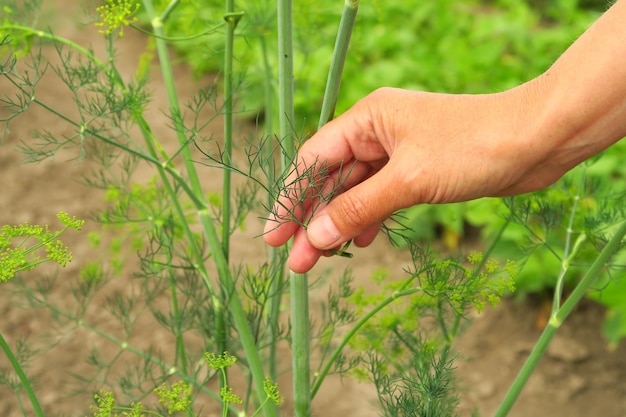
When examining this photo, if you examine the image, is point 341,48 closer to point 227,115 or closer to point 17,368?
point 227,115

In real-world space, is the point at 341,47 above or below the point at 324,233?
above

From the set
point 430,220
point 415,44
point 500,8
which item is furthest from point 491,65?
point 500,8

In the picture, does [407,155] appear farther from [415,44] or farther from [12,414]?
[415,44]

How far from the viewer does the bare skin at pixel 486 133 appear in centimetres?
105

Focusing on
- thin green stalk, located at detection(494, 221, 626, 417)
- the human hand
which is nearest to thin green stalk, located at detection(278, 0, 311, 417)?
the human hand

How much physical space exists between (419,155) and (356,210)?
0.40ft

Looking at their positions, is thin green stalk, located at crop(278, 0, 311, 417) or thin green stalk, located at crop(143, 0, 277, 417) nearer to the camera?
thin green stalk, located at crop(278, 0, 311, 417)

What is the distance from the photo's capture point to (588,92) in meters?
1.05

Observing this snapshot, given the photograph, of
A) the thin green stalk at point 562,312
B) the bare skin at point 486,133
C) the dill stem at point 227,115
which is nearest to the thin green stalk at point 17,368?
the dill stem at point 227,115

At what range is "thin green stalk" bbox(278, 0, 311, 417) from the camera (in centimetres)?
109

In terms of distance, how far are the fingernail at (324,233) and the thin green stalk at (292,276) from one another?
0.09 meters

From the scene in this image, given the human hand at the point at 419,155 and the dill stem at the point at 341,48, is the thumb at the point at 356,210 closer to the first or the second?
the human hand at the point at 419,155

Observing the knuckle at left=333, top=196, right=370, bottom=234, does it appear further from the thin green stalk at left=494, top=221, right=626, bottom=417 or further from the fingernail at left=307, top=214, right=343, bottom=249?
the thin green stalk at left=494, top=221, right=626, bottom=417

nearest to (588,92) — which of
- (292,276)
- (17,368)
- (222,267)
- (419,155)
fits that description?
(419,155)
